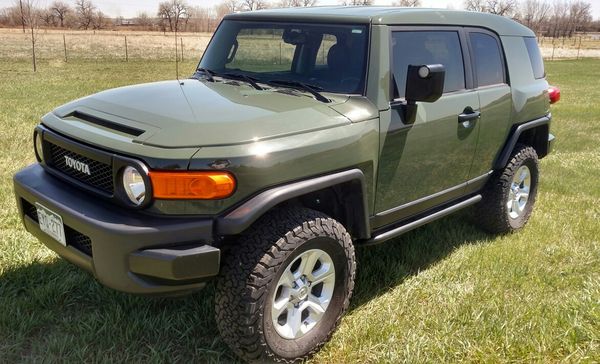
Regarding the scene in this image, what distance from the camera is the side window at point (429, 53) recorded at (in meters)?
3.48

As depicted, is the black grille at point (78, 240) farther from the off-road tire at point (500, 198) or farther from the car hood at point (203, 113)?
the off-road tire at point (500, 198)

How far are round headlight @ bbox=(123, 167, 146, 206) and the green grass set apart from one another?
35.5 inches

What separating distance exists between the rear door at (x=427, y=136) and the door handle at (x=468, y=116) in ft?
0.07

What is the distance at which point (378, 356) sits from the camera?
2996 mm

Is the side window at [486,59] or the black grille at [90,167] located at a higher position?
the side window at [486,59]

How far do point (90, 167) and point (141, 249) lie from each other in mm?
593

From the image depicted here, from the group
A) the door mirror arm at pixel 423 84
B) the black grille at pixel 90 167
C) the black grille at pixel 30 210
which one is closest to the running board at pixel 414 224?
the door mirror arm at pixel 423 84

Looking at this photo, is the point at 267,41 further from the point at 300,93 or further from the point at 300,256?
the point at 300,256

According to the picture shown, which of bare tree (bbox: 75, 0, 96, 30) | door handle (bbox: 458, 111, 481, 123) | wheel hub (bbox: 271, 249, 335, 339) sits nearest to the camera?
wheel hub (bbox: 271, 249, 335, 339)

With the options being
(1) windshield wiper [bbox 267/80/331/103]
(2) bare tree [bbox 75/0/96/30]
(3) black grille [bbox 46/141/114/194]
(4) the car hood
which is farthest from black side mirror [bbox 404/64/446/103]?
→ (2) bare tree [bbox 75/0/96/30]

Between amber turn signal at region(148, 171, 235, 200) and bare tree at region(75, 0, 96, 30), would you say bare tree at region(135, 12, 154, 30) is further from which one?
amber turn signal at region(148, 171, 235, 200)

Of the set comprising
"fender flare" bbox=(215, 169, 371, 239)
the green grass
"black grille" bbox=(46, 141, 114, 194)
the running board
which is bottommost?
the green grass

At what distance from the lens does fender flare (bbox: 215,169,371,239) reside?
251 cm

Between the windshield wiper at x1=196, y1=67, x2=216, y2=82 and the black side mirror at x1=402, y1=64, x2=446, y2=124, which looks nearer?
the black side mirror at x1=402, y1=64, x2=446, y2=124
